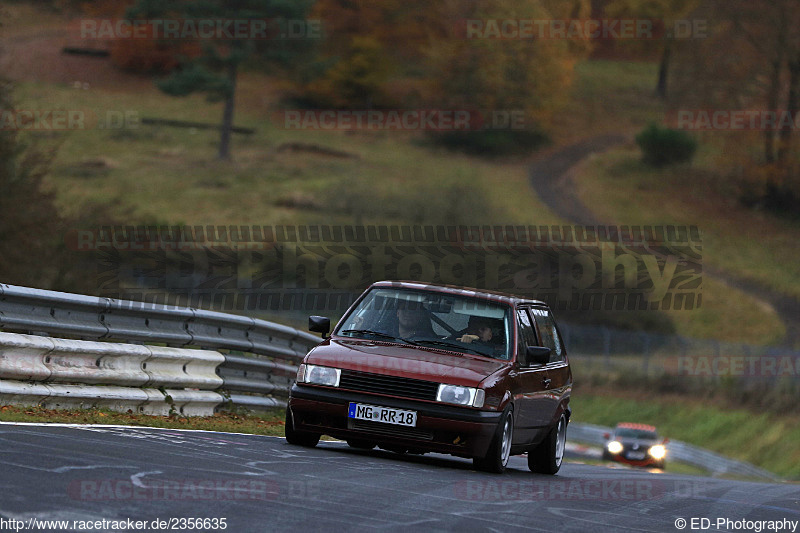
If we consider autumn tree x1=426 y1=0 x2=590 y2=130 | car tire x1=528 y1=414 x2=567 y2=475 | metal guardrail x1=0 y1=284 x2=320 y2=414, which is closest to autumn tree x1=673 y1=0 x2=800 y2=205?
autumn tree x1=426 y1=0 x2=590 y2=130

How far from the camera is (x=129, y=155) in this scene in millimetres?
77250

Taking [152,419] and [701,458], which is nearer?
[152,419]

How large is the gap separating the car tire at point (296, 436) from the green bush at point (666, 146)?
71258mm

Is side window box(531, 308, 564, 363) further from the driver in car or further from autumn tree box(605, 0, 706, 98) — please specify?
autumn tree box(605, 0, 706, 98)

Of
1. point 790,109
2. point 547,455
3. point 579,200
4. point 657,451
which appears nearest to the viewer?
point 547,455

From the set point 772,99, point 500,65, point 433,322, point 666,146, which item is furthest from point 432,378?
point 666,146

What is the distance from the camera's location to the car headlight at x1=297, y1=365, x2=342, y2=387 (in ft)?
35.1

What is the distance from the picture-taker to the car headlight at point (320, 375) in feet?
35.1

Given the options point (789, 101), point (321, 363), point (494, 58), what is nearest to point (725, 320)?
point (789, 101)

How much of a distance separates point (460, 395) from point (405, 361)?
0.62 metres

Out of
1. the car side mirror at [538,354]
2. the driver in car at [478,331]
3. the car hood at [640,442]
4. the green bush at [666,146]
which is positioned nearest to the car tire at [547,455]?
the car side mirror at [538,354]

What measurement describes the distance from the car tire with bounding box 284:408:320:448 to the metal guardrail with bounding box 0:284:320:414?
1.93m

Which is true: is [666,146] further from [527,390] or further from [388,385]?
[388,385]

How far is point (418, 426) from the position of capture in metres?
10.5
